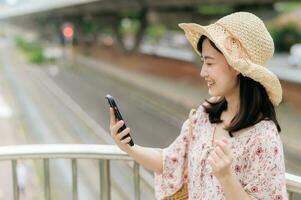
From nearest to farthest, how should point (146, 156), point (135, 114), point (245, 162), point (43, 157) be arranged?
1. point (245, 162)
2. point (146, 156)
3. point (43, 157)
4. point (135, 114)

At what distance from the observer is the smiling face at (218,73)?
1864 mm

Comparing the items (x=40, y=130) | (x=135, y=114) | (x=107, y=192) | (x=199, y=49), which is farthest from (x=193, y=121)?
(x=40, y=130)

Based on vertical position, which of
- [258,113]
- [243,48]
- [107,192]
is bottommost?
[107,192]

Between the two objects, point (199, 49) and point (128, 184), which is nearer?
point (199, 49)

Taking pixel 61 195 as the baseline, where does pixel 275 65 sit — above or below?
above

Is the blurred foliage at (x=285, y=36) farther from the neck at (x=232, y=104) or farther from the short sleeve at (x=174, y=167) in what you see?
the neck at (x=232, y=104)

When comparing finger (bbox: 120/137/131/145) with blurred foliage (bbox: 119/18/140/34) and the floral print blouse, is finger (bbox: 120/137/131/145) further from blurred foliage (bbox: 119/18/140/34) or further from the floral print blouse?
blurred foliage (bbox: 119/18/140/34)

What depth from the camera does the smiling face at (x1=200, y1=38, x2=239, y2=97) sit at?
1.86 meters

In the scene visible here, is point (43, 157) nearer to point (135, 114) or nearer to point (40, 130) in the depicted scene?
point (135, 114)

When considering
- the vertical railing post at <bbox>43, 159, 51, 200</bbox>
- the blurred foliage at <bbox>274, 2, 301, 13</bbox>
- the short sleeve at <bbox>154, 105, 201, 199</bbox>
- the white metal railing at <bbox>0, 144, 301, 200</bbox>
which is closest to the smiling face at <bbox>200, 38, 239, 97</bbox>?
the short sleeve at <bbox>154, 105, 201, 199</bbox>

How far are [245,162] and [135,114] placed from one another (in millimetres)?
17391

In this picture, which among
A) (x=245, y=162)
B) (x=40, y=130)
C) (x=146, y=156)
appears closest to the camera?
(x=245, y=162)

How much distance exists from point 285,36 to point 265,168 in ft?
129

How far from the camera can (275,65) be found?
3259cm
